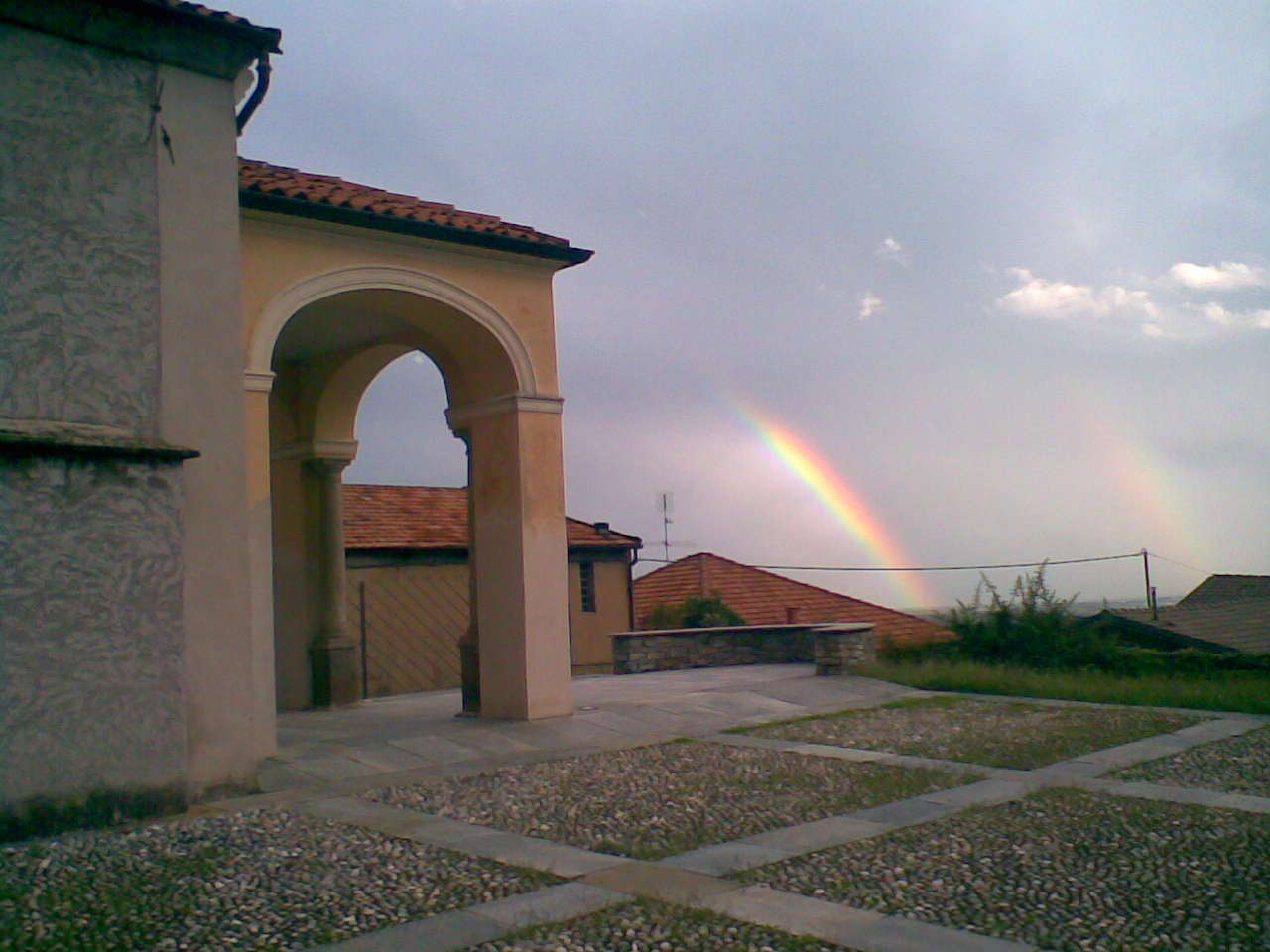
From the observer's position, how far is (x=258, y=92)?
8.96 meters

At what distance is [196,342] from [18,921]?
4303 mm

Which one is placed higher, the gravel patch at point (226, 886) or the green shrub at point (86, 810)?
the green shrub at point (86, 810)

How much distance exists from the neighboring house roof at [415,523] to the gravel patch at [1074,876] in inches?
532

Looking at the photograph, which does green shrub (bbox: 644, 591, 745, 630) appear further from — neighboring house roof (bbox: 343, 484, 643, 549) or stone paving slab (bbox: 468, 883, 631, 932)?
stone paving slab (bbox: 468, 883, 631, 932)

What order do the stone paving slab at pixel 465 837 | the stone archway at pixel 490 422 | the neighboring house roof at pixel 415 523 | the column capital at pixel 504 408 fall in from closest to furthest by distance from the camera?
the stone paving slab at pixel 465 837 → the stone archway at pixel 490 422 → the column capital at pixel 504 408 → the neighboring house roof at pixel 415 523

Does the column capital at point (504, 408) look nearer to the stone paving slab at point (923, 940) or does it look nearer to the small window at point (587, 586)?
the stone paving slab at point (923, 940)

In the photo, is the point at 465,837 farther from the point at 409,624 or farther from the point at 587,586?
the point at 587,586

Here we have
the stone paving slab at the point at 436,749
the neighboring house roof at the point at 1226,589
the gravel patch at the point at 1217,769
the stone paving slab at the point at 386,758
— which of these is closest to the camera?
the gravel patch at the point at 1217,769

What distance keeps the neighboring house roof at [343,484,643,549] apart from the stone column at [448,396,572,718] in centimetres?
811

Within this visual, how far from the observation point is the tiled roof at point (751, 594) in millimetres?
29078

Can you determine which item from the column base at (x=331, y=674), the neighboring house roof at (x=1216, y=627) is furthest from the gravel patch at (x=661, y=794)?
the neighboring house roof at (x=1216, y=627)

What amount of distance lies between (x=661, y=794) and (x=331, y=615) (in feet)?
22.6

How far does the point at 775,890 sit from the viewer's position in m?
5.36

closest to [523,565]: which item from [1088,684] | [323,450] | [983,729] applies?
[323,450]
